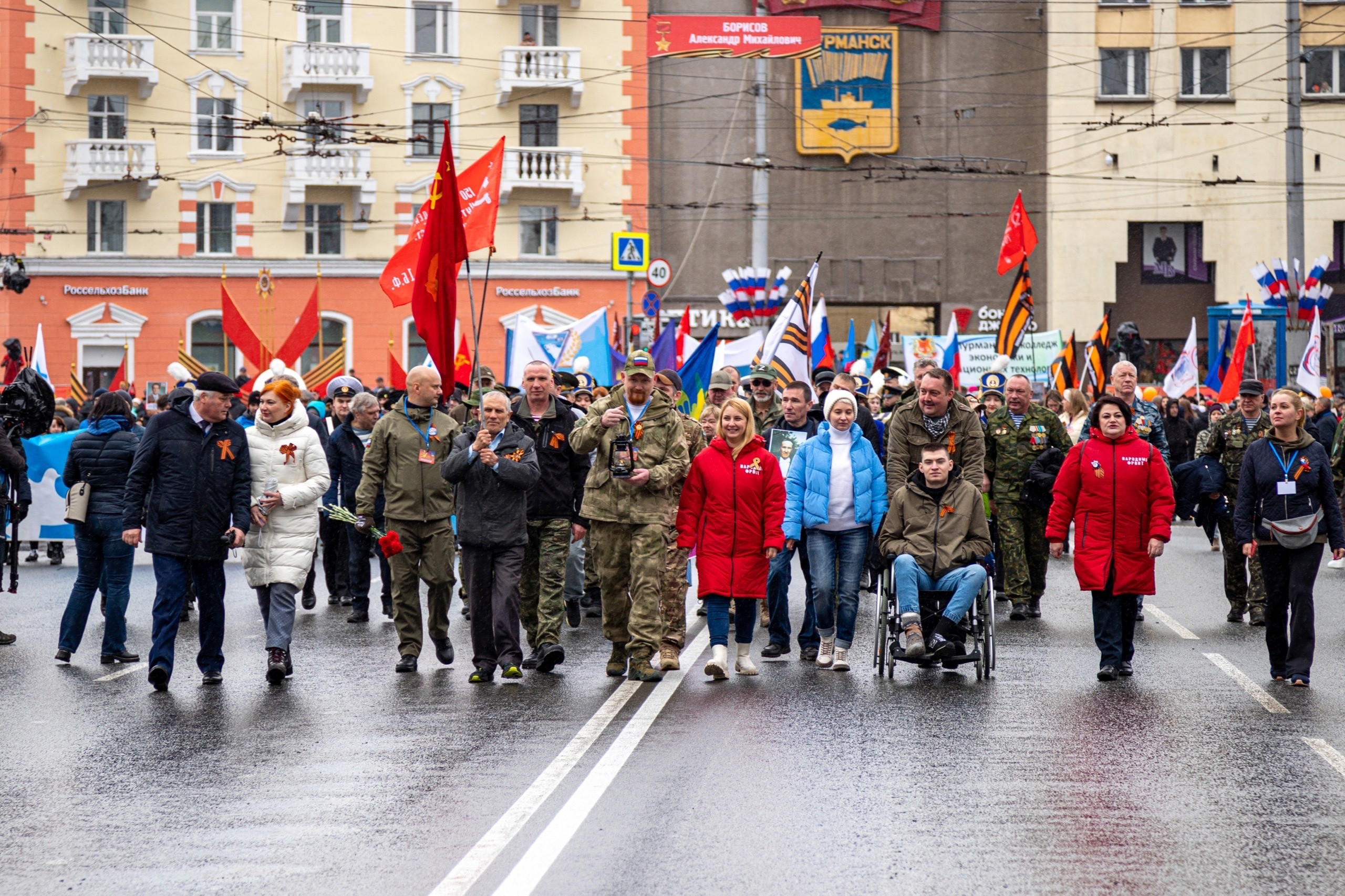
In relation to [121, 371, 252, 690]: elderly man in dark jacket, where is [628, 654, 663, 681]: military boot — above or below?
below

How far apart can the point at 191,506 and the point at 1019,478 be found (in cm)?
693

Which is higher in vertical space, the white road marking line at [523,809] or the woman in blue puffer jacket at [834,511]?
the woman in blue puffer jacket at [834,511]

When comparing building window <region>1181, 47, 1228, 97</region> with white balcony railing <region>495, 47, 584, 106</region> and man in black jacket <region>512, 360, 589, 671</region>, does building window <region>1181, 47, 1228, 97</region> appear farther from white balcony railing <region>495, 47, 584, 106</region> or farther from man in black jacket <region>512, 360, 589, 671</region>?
man in black jacket <region>512, 360, 589, 671</region>

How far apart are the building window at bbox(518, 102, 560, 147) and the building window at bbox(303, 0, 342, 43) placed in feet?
15.8

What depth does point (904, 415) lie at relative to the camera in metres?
12.0

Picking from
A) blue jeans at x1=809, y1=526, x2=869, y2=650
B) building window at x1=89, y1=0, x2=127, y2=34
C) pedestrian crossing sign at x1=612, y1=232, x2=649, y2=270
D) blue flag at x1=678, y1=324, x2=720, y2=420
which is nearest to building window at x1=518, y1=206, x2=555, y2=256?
building window at x1=89, y1=0, x2=127, y2=34

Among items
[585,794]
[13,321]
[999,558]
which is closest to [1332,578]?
[999,558]

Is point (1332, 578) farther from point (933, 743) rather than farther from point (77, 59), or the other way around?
point (77, 59)

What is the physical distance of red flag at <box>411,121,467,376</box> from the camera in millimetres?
10859

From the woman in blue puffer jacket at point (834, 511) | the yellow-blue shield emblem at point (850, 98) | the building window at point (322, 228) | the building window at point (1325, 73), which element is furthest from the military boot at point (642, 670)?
the building window at point (1325, 73)

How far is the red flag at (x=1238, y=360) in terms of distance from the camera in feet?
92.7

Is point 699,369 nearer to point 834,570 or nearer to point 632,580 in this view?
point 834,570

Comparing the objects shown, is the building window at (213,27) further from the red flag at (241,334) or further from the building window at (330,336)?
the red flag at (241,334)

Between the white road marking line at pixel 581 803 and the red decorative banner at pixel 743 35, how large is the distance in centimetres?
2476
